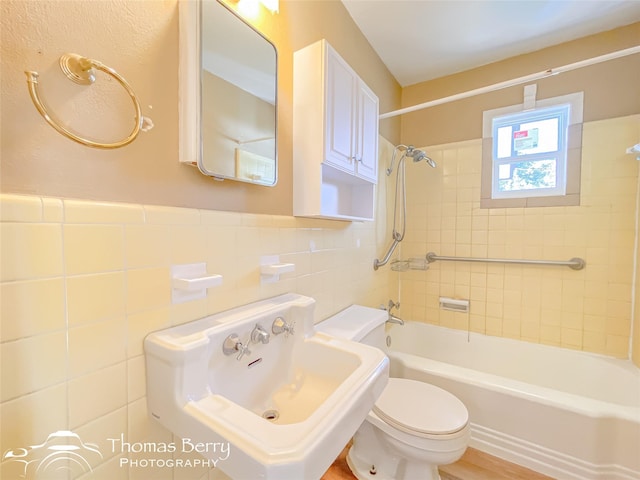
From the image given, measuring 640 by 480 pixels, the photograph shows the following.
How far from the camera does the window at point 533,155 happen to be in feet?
6.15

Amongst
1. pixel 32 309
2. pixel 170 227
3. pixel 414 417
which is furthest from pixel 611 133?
pixel 32 309

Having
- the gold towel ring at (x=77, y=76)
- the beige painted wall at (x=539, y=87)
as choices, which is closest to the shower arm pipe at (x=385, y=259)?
the beige painted wall at (x=539, y=87)

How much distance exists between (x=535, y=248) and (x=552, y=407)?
3.64ft

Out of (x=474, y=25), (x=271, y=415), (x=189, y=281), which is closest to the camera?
(x=189, y=281)

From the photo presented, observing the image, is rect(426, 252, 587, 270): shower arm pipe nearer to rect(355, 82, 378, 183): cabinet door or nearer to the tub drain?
rect(355, 82, 378, 183): cabinet door

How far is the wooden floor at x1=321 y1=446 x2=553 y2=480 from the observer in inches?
52.6

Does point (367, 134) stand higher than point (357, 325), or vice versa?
point (367, 134)

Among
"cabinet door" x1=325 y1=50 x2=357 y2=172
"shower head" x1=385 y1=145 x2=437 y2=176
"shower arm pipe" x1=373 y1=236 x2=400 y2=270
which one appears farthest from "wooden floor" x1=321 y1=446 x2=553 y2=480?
"shower head" x1=385 y1=145 x2=437 y2=176

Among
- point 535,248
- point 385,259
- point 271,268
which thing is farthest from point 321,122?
point 535,248

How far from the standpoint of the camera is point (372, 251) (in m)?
2.00

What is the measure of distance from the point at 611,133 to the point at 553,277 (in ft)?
3.33

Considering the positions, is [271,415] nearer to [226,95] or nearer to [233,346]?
[233,346]

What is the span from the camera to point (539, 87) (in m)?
1.96

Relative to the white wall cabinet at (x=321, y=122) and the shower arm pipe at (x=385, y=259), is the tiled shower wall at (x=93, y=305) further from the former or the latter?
the shower arm pipe at (x=385, y=259)
